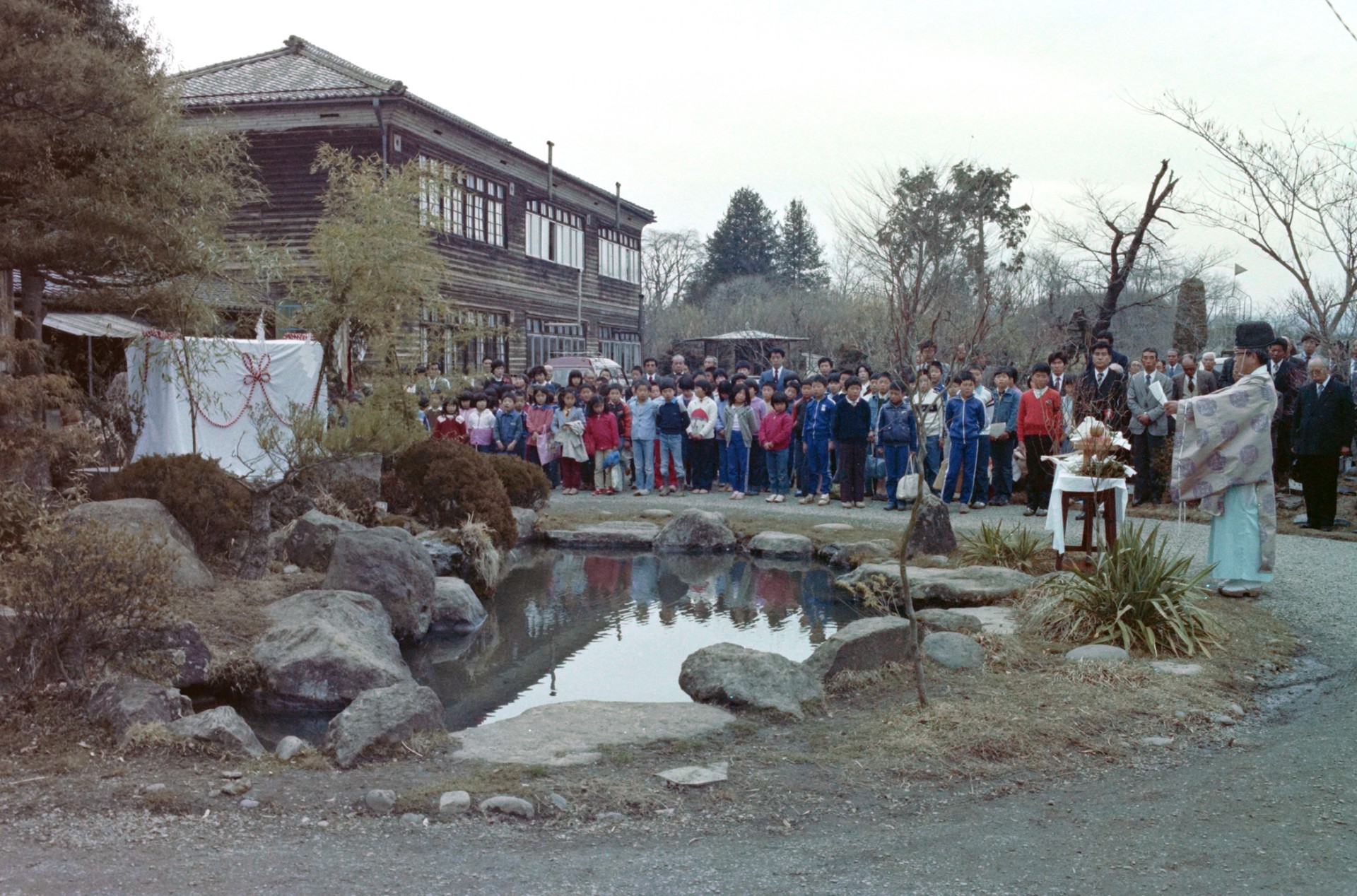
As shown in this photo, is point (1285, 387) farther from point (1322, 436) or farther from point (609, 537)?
point (609, 537)

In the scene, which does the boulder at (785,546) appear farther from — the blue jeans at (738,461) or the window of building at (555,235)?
the window of building at (555,235)

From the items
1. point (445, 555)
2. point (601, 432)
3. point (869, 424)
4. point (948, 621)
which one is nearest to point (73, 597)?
point (445, 555)

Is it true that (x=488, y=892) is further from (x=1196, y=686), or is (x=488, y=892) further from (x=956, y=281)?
(x=956, y=281)

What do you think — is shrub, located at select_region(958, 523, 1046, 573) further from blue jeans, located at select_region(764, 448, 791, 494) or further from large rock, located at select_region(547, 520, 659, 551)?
blue jeans, located at select_region(764, 448, 791, 494)

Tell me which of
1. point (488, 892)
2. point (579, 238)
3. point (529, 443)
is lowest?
point (488, 892)

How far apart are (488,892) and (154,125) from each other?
8920mm

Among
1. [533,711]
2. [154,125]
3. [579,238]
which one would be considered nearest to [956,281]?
[154,125]

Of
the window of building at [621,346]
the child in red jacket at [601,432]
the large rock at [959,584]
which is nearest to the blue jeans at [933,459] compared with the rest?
the child in red jacket at [601,432]

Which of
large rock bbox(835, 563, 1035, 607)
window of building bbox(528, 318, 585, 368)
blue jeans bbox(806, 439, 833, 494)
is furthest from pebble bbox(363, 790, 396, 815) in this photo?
window of building bbox(528, 318, 585, 368)

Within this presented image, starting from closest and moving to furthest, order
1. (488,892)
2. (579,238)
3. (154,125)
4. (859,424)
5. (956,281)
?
(488,892), (154,125), (859,424), (956,281), (579,238)

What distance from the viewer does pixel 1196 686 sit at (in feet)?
21.1

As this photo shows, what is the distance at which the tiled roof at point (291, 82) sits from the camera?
70.9ft

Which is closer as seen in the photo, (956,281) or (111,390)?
(111,390)

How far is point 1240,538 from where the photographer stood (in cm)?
870
